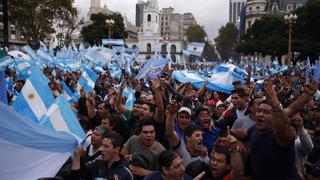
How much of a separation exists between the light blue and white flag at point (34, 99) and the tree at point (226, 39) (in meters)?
98.1

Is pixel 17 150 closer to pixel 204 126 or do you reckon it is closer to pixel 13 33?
pixel 204 126

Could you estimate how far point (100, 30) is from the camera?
6938 centimetres

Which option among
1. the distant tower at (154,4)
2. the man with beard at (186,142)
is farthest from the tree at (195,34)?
the man with beard at (186,142)

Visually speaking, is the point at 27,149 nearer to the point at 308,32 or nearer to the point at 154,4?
the point at 308,32

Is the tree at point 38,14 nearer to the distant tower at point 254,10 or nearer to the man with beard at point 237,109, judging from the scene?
the man with beard at point 237,109

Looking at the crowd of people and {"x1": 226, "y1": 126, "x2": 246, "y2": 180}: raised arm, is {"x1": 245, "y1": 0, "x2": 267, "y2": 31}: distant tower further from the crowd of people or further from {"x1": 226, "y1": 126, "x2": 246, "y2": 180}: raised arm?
{"x1": 226, "y1": 126, "x2": 246, "y2": 180}: raised arm

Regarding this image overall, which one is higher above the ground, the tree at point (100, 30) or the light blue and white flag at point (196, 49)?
the tree at point (100, 30)

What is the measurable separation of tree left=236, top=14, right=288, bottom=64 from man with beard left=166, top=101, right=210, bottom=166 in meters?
47.8

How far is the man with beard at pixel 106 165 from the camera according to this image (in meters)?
4.05

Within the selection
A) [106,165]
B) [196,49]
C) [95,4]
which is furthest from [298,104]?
[95,4]

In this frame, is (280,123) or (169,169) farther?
(169,169)

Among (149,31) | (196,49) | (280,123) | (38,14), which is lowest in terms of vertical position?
(280,123)

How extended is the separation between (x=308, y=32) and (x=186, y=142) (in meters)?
46.2

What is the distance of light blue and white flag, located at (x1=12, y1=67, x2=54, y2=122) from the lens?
557 cm
